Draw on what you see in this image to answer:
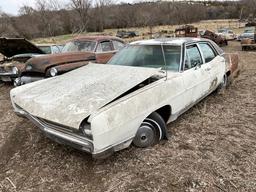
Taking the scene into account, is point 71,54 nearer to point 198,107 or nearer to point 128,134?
point 198,107

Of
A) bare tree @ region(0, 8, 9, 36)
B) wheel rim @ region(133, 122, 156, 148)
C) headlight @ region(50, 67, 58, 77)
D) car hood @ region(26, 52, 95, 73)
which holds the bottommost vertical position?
wheel rim @ region(133, 122, 156, 148)

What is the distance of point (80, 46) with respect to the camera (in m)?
8.27

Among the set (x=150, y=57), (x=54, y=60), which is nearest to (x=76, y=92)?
(x=150, y=57)

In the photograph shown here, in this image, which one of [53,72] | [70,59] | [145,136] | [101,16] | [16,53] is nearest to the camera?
[145,136]

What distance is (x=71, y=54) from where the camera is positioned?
732cm

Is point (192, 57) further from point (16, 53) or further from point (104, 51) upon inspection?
point (16, 53)

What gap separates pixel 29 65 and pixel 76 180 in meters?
4.65

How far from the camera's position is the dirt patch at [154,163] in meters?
3.09

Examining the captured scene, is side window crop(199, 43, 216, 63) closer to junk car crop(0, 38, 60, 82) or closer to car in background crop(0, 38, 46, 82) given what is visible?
junk car crop(0, 38, 60, 82)

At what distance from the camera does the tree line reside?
138ft

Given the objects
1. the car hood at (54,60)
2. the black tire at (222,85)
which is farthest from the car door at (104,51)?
the black tire at (222,85)

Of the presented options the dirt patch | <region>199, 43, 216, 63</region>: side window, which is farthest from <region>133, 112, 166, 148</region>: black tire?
<region>199, 43, 216, 63</region>: side window

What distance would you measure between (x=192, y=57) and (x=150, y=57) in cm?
78

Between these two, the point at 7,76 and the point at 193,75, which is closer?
the point at 193,75
